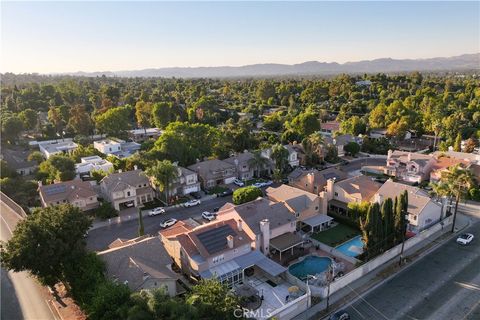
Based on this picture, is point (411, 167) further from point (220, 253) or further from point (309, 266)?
point (220, 253)

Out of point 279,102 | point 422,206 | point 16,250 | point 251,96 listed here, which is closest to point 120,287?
point 16,250

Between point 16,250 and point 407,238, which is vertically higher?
point 16,250

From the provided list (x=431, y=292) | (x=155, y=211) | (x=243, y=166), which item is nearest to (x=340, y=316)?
(x=431, y=292)

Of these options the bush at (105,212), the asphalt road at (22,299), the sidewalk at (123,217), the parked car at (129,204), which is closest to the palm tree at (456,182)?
the sidewalk at (123,217)

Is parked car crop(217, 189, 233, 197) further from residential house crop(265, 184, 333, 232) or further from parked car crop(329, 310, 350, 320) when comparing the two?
parked car crop(329, 310, 350, 320)

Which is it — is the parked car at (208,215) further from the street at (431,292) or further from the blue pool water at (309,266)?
the street at (431,292)

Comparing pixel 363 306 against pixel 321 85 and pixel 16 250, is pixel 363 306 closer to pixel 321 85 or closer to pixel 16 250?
pixel 16 250
